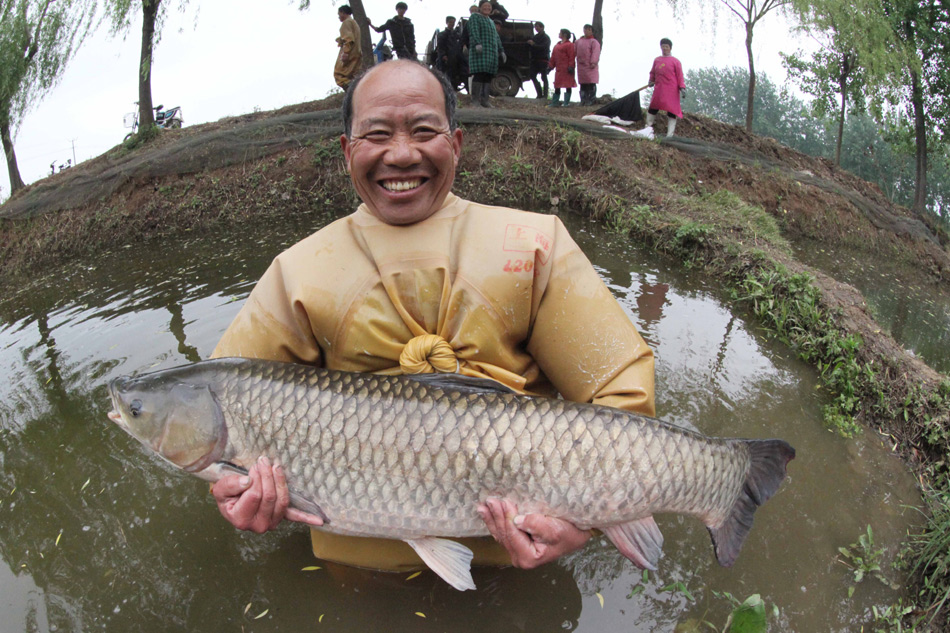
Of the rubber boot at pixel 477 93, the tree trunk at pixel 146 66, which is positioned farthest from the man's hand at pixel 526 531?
the tree trunk at pixel 146 66

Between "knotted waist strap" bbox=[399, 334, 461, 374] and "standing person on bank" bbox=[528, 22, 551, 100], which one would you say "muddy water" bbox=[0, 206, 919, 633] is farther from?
"standing person on bank" bbox=[528, 22, 551, 100]

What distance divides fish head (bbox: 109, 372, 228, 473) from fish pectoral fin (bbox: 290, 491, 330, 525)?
291 mm

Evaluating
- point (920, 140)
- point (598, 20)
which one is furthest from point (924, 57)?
point (598, 20)

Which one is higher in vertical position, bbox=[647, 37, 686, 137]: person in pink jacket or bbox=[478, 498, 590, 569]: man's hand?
bbox=[647, 37, 686, 137]: person in pink jacket

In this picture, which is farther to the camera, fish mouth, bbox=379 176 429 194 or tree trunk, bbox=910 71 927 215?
tree trunk, bbox=910 71 927 215

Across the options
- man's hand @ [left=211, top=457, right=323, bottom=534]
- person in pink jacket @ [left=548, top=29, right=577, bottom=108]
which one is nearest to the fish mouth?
man's hand @ [left=211, top=457, right=323, bottom=534]

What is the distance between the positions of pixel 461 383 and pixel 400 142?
0.92m

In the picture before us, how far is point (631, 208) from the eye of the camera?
850cm

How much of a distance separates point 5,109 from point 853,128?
78.3 metres

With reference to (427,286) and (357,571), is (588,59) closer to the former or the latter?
(427,286)

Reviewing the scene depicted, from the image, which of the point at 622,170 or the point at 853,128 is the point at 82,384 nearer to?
the point at 622,170

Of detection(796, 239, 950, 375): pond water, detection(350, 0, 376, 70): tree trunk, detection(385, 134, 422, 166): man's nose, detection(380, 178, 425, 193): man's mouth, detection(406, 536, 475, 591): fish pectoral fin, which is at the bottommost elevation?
detection(796, 239, 950, 375): pond water

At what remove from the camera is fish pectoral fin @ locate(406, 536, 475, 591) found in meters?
2.08

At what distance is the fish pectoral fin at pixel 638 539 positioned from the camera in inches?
79.2
